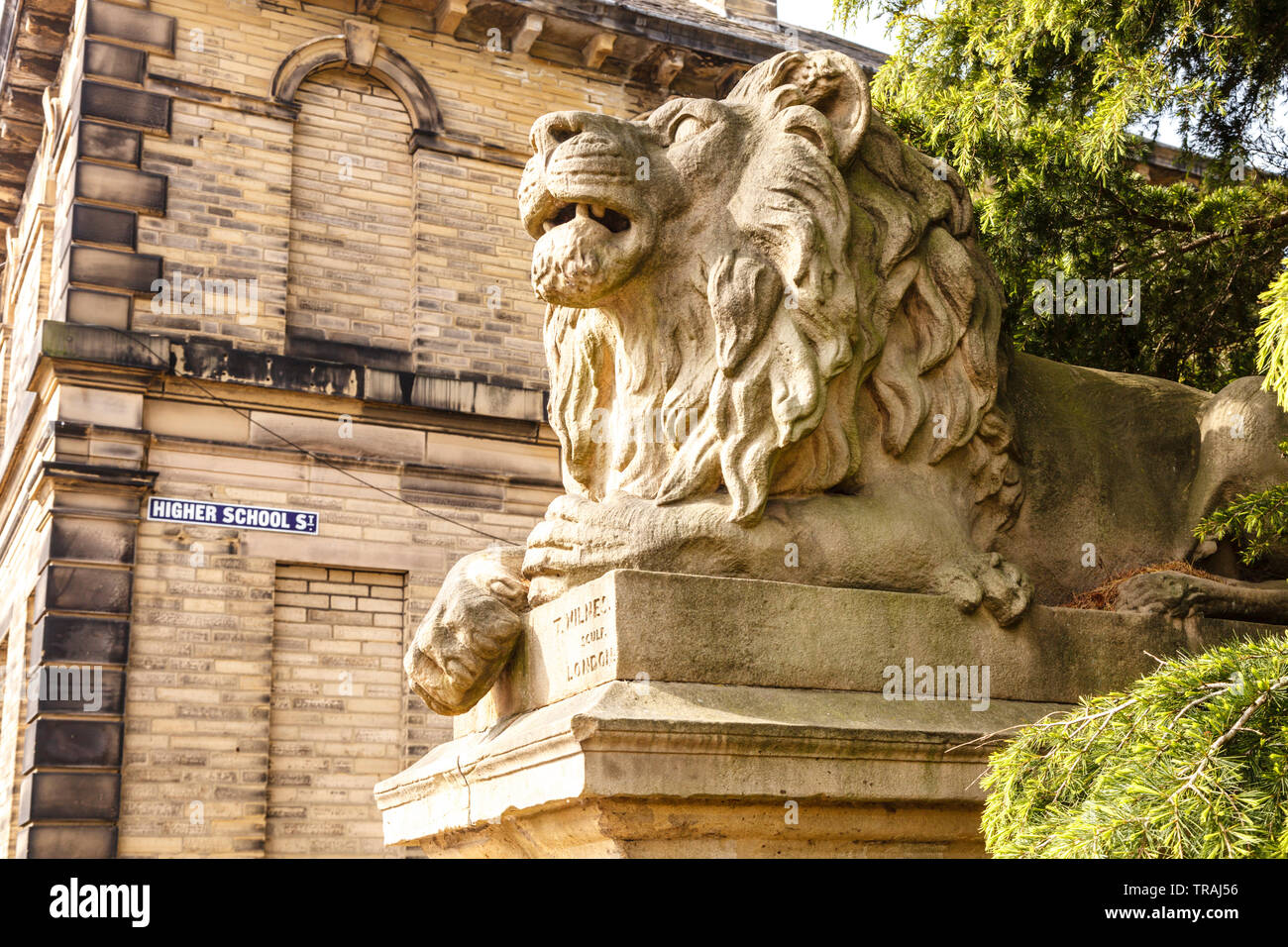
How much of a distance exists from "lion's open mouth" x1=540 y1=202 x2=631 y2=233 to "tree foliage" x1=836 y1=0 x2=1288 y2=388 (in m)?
2.30

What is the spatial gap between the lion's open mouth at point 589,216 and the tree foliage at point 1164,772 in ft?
5.56

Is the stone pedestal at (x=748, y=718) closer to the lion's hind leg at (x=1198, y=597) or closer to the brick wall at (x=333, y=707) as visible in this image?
the lion's hind leg at (x=1198, y=597)

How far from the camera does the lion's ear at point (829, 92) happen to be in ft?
12.9

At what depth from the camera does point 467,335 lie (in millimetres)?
13547

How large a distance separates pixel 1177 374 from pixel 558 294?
3796 millimetres

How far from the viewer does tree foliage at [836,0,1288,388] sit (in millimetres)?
5359

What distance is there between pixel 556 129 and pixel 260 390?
358 inches

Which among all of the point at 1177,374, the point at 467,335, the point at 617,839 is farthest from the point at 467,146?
the point at 617,839

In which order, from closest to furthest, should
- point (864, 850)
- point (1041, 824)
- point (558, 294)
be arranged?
point (1041, 824) → point (864, 850) → point (558, 294)

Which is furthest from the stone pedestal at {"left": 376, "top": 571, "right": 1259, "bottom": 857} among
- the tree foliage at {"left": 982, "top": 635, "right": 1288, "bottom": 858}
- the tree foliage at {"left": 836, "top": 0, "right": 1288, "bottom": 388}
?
the tree foliage at {"left": 836, "top": 0, "right": 1288, "bottom": 388}

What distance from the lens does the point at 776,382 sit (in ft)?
12.1

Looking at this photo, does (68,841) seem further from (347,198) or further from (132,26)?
(132,26)

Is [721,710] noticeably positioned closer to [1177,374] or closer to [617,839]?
[617,839]

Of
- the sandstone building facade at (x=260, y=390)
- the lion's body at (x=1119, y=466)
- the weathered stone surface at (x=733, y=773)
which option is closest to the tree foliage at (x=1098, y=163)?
the lion's body at (x=1119, y=466)
